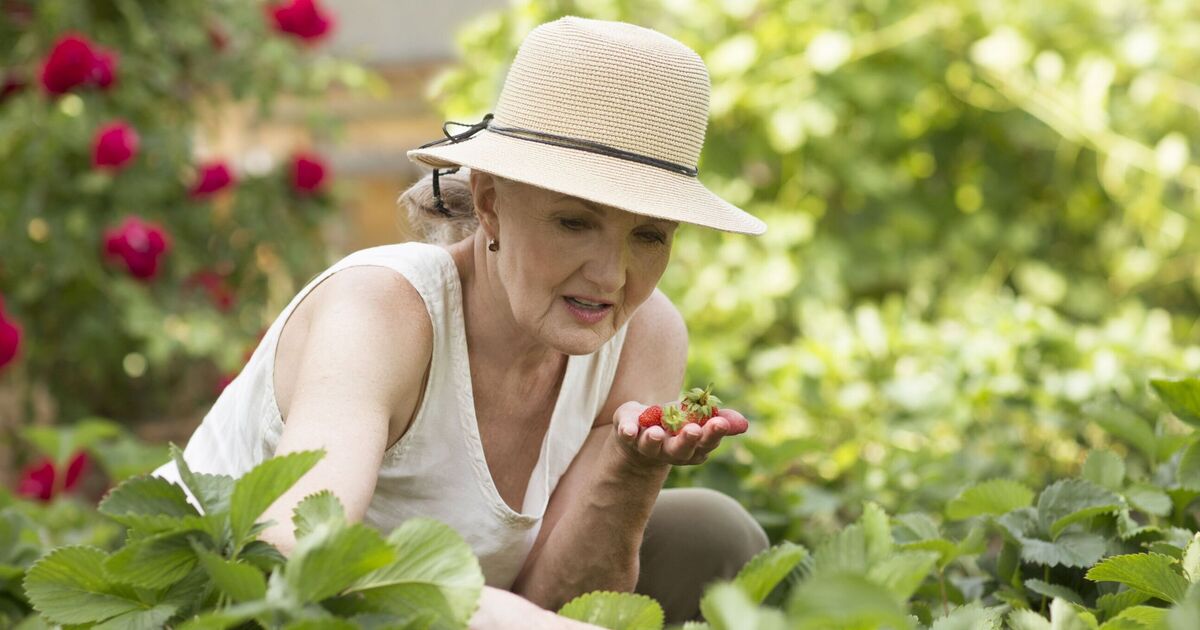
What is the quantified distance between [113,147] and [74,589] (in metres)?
2.76

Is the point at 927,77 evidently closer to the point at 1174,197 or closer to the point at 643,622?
the point at 1174,197

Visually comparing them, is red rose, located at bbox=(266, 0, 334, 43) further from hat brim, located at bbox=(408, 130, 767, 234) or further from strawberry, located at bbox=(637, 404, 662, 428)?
strawberry, located at bbox=(637, 404, 662, 428)

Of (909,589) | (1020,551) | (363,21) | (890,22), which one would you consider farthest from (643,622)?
(363,21)

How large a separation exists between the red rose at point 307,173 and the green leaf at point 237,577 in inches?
133

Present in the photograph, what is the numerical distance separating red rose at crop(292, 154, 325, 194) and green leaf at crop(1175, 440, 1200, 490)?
320 centimetres

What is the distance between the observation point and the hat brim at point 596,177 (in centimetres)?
162

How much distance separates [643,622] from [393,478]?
0.64 m

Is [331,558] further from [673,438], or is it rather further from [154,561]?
[673,438]

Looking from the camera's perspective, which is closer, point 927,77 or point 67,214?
point 67,214

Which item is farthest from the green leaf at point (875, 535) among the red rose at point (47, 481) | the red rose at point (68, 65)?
the red rose at point (68, 65)

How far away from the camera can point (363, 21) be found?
6688 millimetres

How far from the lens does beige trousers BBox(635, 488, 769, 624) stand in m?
2.12

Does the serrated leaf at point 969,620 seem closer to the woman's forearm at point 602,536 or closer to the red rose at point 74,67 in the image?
the woman's forearm at point 602,536

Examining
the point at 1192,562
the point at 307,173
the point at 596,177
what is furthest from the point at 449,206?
the point at 307,173
